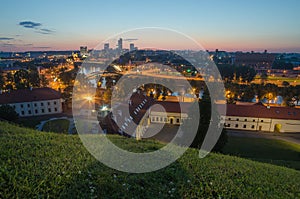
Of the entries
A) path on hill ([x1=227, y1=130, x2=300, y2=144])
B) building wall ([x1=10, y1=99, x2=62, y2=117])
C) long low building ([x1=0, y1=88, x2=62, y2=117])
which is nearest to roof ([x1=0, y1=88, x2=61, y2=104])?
long low building ([x1=0, y1=88, x2=62, y2=117])

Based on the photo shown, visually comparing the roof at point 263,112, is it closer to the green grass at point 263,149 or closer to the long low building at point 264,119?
the long low building at point 264,119

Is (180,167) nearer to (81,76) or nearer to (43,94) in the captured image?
(43,94)

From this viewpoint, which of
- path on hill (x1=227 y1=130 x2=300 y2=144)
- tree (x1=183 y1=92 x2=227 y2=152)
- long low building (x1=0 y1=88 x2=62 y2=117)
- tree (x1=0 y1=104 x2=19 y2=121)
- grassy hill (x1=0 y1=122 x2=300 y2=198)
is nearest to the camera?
grassy hill (x1=0 y1=122 x2=300 y2=198)

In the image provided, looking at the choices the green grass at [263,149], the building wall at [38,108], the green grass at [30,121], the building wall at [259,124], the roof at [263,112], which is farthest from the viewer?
the building wall at [38,108]

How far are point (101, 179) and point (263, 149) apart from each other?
63.8 ft

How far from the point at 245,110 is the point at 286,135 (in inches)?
215

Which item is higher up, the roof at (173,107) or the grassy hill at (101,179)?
the grassy hill at (101,179)

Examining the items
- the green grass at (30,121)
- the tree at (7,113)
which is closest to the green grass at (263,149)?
the tree at (7,113)

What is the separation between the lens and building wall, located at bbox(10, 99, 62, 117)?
2662cm

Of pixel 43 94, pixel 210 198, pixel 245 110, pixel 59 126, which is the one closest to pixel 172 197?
pixel 210 198

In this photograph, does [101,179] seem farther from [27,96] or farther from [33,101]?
[27,96]

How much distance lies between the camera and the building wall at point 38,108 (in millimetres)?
26625

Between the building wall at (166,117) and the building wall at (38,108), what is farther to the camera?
the building wall at (38,108)

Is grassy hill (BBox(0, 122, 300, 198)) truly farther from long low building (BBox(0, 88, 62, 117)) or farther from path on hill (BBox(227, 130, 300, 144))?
long low building (BBox(0, 88, 62, 117))
